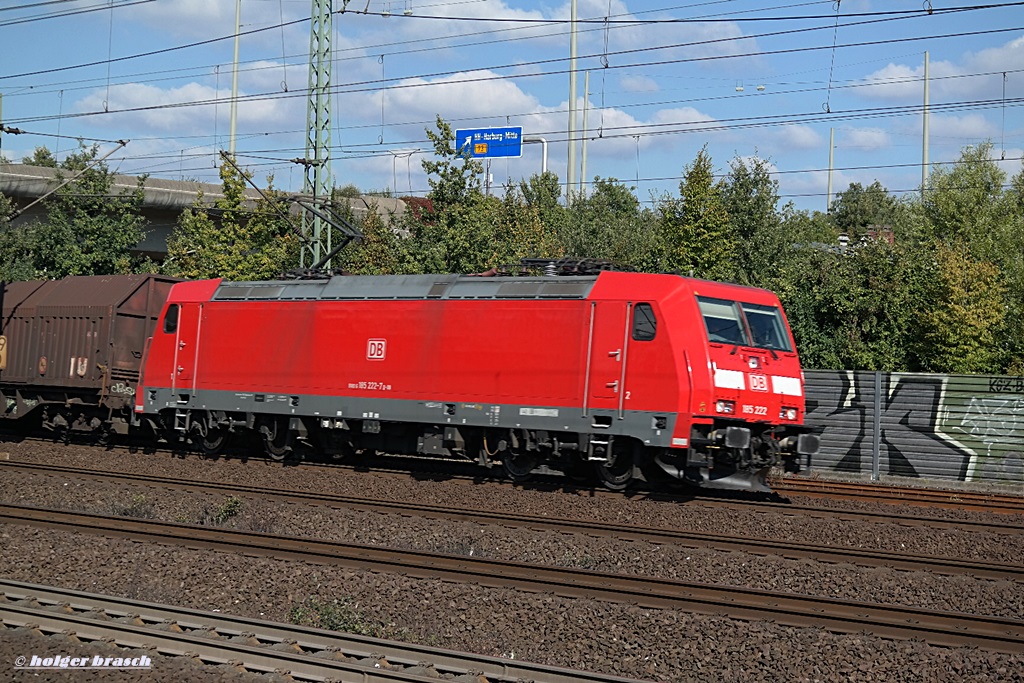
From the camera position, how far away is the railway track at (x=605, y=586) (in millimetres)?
9109

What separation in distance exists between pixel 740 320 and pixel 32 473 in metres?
12.8

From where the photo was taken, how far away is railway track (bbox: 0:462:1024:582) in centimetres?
1195

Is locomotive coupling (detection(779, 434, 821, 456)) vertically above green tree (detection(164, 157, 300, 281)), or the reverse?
green tree (detection(164, 157, 300, 281))

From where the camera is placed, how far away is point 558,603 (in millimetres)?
9789

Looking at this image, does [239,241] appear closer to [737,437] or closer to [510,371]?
[510,371]

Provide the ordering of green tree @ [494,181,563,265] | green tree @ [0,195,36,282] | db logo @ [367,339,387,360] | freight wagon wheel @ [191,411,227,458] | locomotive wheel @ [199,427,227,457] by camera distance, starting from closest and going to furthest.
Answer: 1. db logo @ [367,339,387,360]
2. freight wagon wheel @ [191,411,227,458]
3. locomotive wheel @ [199,427,227,457]
4. green tree @ [0,195,36,282]
5. green tree @ [494,181,563,265]

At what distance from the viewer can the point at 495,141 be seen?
52.0 metres

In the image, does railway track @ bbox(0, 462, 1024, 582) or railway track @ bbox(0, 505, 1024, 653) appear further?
railway track @ bbox(0, 462, 1024, 582)

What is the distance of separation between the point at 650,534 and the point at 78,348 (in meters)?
15.3

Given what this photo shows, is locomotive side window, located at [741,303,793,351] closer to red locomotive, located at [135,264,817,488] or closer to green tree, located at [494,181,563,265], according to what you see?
red locomotive, located at [135,264,817,488]

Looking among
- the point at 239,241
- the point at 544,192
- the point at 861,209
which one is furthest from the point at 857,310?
the point at 861,209

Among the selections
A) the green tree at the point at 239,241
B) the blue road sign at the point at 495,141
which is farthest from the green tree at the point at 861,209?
the green tree at the point at 239,241

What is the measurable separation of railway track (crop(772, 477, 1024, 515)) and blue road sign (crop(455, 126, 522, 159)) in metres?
33.9

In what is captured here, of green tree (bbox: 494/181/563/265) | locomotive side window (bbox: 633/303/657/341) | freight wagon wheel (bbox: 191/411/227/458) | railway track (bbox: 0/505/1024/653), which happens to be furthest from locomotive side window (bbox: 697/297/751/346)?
green tree (bbox: 494/181/563/265)
